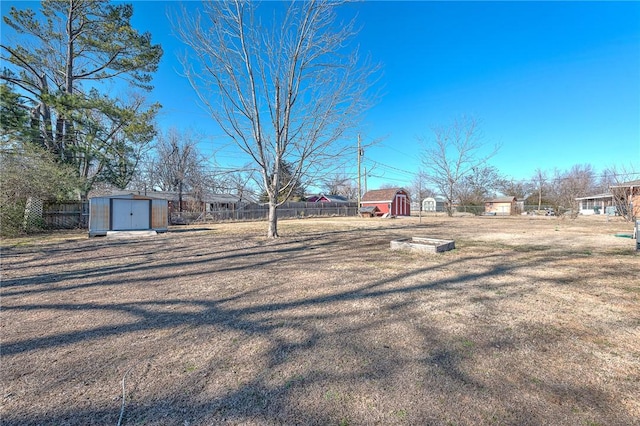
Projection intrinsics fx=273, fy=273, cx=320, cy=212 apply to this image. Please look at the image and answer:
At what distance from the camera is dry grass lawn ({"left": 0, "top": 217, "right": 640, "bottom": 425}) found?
5.32 ft

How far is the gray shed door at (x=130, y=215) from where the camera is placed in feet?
41.1

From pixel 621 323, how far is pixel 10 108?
1907 centimetres

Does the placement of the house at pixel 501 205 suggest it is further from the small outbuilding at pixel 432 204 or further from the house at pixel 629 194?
the house at pixel 629 194

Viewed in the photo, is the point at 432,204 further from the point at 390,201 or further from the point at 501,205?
the point at 390,201

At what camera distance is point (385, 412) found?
159cm

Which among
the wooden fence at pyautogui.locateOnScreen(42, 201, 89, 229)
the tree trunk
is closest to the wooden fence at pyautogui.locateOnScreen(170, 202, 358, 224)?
the wooden fence at pyautogui.locateOnScreen(42, 201, 89, 229)

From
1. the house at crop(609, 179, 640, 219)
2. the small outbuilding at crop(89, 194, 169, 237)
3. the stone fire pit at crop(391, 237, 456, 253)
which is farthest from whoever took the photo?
the house at crop(609, 179, 640, 219)

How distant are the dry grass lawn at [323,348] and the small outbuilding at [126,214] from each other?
8616 millimetres

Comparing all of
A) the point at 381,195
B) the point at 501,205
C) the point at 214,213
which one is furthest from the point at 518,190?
the point at 214,213

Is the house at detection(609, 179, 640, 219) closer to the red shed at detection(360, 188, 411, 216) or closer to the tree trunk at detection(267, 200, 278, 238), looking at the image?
the red shed at detection(360, 188, 411, 216)

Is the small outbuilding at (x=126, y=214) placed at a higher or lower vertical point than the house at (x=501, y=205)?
lower

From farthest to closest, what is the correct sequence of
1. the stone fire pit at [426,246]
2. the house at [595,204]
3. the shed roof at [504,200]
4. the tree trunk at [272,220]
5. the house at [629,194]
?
the shed roof at [504,200], the house at [595,204], the house at [629,194], the tree trunk at [272,220], the stone fire pit at [426,246]

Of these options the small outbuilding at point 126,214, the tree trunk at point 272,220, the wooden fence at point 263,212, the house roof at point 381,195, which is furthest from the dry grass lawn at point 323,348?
the house roof at point 381,195

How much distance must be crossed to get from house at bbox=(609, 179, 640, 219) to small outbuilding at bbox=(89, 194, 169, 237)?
85.9ft
